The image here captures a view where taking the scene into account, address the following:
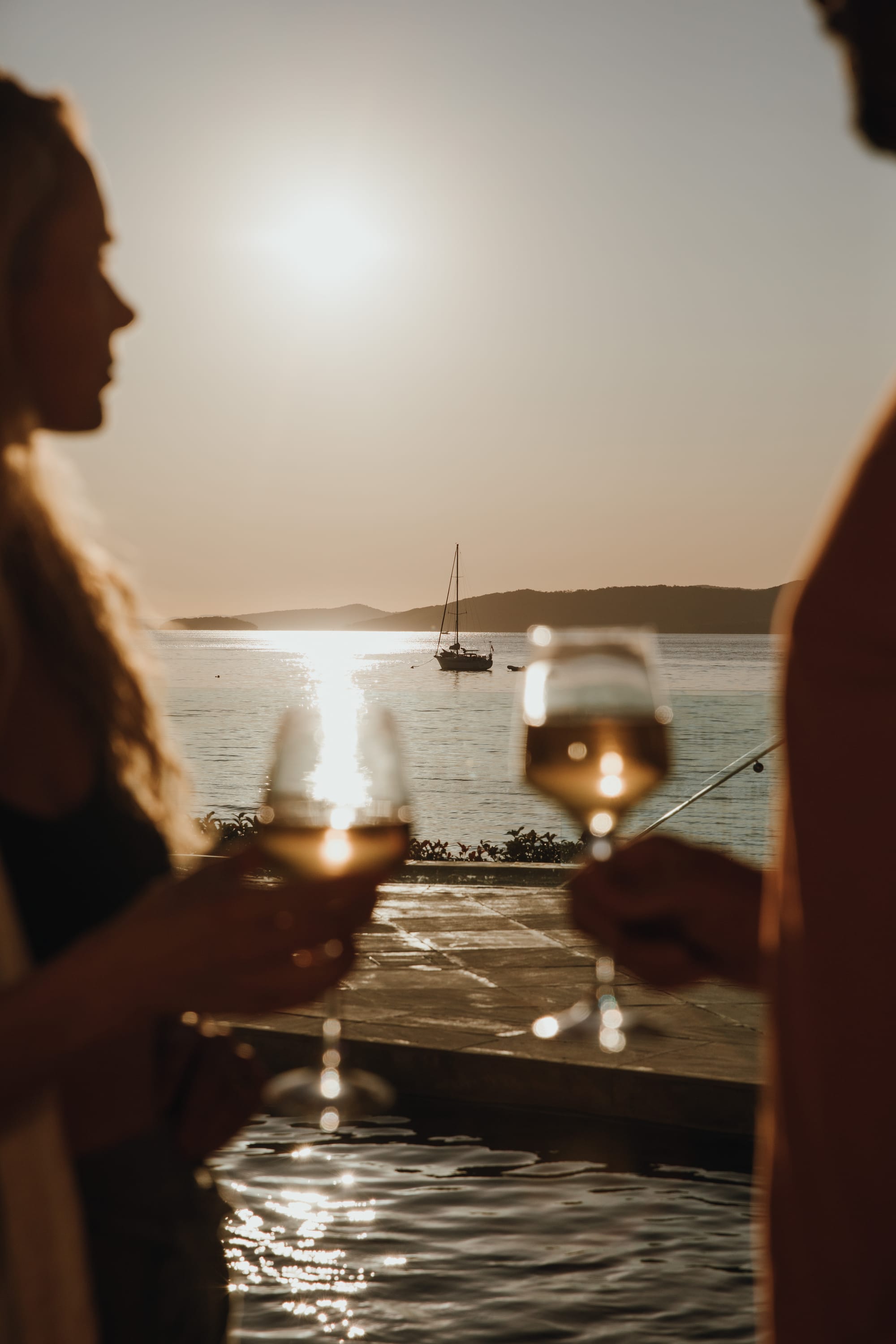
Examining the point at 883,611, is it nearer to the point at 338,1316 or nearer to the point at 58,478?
the point at 58,478

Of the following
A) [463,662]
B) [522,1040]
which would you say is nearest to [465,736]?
[463,662]

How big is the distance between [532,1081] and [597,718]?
4802 mm

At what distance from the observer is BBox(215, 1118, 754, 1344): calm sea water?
15.0 ft

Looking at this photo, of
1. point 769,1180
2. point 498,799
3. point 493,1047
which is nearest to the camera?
point 769,1180

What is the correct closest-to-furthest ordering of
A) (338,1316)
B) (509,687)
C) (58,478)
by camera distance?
(58,478)
(338,1316)
(509,687)

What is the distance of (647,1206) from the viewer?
5.44 metres

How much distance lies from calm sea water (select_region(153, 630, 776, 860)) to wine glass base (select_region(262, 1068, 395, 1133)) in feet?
1.30

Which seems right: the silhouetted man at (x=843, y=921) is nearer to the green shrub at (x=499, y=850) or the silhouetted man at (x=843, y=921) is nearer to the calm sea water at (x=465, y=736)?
the calm sea water at (x=465, y=736)

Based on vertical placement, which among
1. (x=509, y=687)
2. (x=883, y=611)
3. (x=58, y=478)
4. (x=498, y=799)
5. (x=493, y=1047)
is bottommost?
(x=493, y=1047)

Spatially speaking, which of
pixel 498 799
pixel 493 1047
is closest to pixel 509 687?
pixel 498 799

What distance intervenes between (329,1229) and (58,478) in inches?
157

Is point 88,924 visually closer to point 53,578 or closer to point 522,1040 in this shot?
point 53,578

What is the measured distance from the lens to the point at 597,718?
4.96 ft

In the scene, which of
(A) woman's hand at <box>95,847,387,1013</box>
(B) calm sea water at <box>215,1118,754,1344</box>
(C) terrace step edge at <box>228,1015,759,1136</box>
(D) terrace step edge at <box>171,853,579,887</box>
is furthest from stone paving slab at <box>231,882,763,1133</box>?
(A) woman's hand at <box>95,847,387,1013</box>
